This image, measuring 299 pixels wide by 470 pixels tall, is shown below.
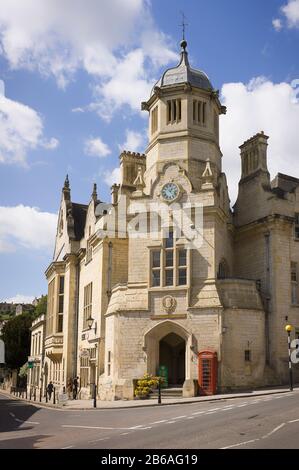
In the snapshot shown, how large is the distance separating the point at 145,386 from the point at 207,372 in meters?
3.42

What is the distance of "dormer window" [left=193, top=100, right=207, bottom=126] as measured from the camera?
1411 inches

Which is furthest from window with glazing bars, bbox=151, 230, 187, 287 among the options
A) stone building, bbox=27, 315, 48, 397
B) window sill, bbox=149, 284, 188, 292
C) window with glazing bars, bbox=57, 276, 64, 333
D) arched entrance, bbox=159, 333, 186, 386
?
stone building, bbox=27, 315, 48, 397

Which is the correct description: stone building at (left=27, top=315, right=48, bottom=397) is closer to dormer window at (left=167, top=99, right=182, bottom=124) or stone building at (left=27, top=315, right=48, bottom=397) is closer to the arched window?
the arched window

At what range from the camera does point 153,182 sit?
3403 centimetres

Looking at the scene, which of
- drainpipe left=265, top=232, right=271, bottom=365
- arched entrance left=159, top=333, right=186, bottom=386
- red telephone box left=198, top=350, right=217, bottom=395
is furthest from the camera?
arched entrance left=159, top=333, right=186, bottom=386

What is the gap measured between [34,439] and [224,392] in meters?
15.1

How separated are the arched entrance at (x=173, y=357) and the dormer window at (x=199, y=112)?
45.7ft

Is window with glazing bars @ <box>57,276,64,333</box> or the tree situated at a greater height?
window with glazing bars @ <box>57,276,64,333</box>

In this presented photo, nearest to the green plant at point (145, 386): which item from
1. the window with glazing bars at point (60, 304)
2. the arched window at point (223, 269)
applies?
the arched window at point (223, 269)

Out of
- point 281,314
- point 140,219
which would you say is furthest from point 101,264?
point 281,314

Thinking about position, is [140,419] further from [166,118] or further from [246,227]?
[166,118]

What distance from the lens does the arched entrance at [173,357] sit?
1357 inches

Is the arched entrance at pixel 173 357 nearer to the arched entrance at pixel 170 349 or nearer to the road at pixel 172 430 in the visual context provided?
the arched entrance at pixel 170 349

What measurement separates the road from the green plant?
663 cm
